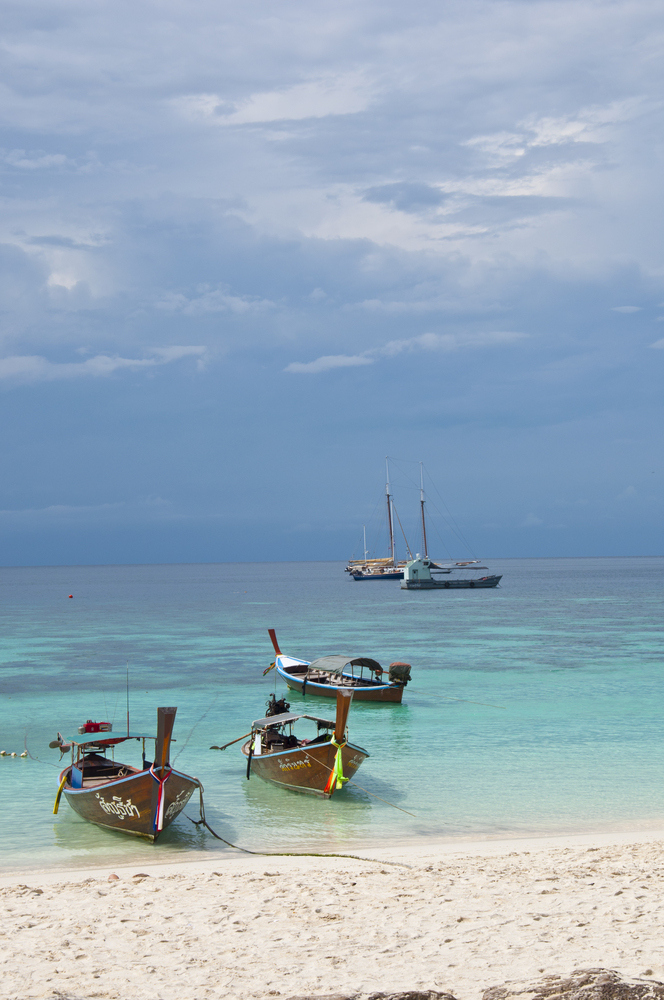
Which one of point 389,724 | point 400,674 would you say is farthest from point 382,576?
point 389,724

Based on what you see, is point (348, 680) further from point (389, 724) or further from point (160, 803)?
point (160, 803)

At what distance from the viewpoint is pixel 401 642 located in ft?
180

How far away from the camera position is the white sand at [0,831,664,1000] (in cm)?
773

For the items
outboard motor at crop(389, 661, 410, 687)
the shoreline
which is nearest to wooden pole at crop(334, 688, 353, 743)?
the shoreline

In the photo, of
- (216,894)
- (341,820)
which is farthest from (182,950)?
(341,820)

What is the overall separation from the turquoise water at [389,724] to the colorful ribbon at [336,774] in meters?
0.39

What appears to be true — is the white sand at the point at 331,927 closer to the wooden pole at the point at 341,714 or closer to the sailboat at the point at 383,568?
the wooden pole at the point at 341,714

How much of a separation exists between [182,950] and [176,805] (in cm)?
624

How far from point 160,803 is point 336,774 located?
436cm

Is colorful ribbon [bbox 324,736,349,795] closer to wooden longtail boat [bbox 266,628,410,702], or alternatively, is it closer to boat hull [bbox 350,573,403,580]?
wooden longtail boat [bbox 266,628,410,702]

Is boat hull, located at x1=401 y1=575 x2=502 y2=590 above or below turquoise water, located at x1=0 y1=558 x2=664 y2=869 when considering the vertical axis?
below

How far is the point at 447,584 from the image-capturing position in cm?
12656

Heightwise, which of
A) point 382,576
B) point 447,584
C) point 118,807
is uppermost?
point 118,807

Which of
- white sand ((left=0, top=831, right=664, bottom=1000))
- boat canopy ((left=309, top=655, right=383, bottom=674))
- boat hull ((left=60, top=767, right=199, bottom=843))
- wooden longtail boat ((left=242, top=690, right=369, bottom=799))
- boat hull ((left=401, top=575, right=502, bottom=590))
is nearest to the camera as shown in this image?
white sand ((left=0, top=831, right=664, bottom=1000))
